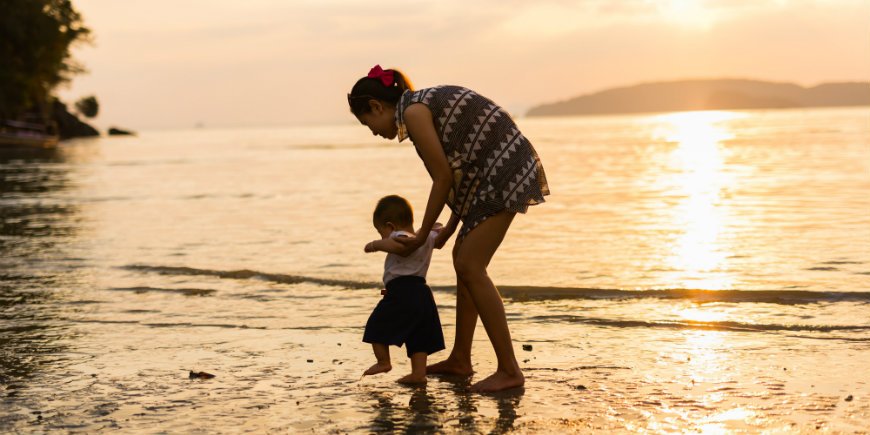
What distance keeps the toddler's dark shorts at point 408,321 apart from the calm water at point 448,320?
22 centimetres

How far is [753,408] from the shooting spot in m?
4.86

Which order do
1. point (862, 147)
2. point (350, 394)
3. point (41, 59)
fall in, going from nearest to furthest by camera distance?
1. point (350, 394)
2. point (862, 147)
3. point (41, 59)

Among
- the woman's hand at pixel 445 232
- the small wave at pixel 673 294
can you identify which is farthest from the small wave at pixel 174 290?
the woman's hand at pixel 445 232

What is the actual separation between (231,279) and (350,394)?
5163 mm

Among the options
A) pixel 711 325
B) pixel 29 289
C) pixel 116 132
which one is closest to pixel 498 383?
pixel 711 325

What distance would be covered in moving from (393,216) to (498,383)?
971mm

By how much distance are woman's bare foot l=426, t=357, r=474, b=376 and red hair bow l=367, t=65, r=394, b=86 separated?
Answer: 153 centimetres

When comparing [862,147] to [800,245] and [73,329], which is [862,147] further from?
[73,329]

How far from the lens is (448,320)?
7.78 meters

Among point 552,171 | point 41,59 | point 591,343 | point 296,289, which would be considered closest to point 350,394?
point 591,343

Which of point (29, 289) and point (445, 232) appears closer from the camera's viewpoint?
point (445, 232)

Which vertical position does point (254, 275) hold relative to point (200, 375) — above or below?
below

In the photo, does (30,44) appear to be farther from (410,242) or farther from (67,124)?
(410,242)

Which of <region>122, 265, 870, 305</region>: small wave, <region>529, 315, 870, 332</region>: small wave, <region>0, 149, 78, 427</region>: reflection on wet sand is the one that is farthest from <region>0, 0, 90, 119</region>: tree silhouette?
<region>529, 315, 870, 332</region>: small wave
